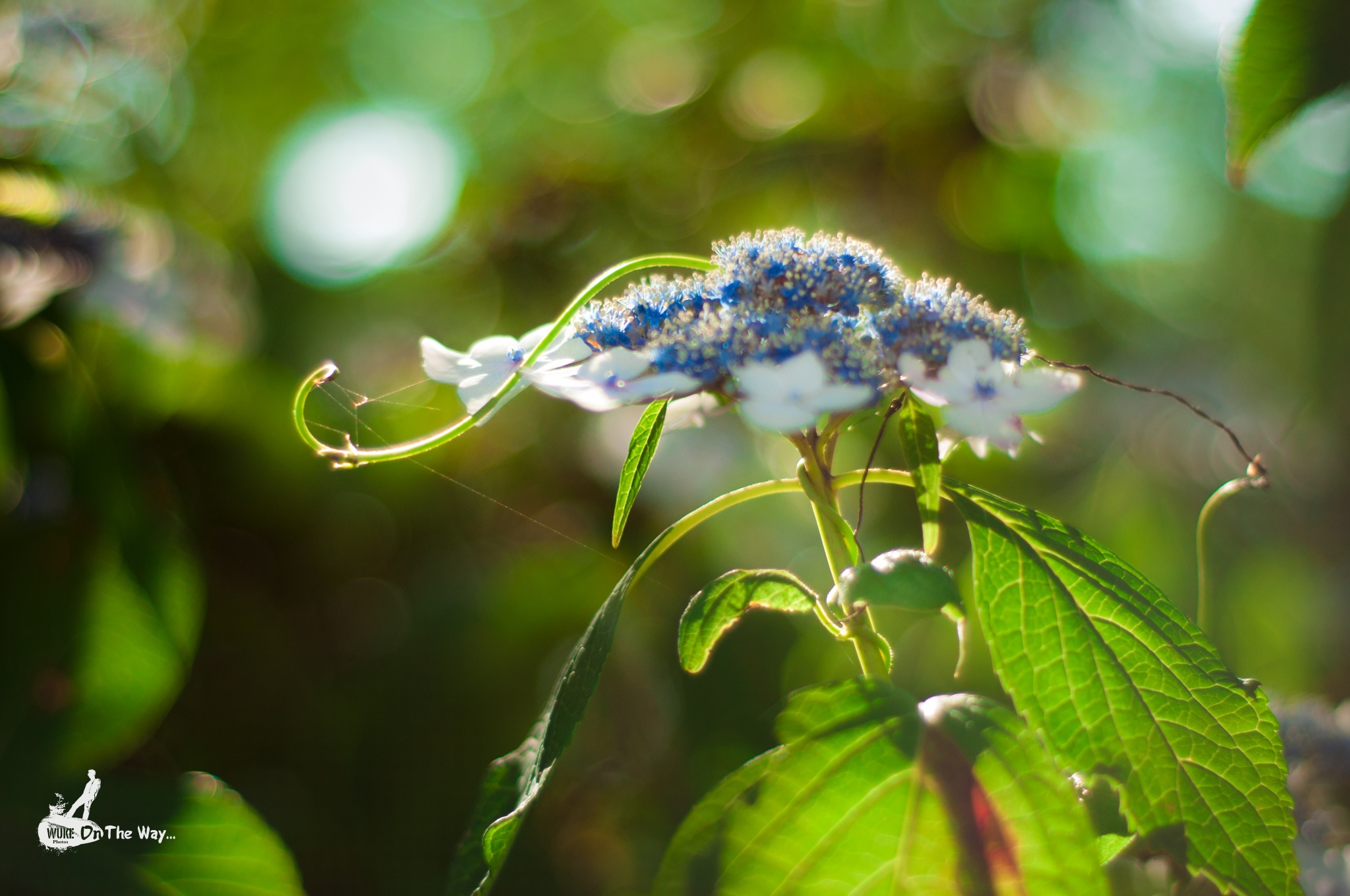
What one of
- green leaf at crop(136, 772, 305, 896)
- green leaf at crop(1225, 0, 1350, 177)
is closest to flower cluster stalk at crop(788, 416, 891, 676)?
green leaf at crop(1225, 0, 1350, 177)

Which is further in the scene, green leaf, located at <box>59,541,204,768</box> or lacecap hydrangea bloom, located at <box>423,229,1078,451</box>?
green leaf, located at <box>59,541,204,768</box>

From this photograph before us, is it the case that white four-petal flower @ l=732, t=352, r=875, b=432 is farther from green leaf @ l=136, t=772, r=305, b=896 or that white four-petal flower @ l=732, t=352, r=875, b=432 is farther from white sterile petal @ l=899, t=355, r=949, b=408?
green leaf @ l=136, t=772, r=305, b=896

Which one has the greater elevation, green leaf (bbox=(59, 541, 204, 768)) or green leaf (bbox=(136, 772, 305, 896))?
green leaf (bbox=(59, 541, 204, 768))

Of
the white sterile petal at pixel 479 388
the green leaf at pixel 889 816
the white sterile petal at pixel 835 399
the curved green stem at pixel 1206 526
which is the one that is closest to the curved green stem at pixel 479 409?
the white sterile petal at pixel 479 388

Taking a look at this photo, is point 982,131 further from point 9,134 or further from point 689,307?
point 9,134

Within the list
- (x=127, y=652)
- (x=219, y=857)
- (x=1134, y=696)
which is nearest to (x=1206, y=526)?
(x=1134, y=696)

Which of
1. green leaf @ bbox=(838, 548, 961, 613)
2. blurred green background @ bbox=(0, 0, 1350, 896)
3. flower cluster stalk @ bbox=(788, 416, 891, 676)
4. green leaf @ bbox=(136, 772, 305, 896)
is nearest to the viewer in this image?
green leaf @ bbox=(838, 548, 961, 613)

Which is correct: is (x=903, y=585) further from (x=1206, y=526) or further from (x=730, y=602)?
(x=1206, y=526)

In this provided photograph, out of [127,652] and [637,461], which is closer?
[637,461]
